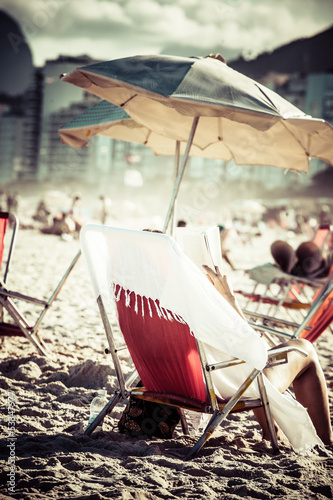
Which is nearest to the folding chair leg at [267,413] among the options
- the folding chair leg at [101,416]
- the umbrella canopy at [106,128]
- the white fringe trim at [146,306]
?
the white fringe trim at [146,306]

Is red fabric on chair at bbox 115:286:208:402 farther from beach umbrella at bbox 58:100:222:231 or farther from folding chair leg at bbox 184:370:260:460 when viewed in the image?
beach umbrella at bbox 58:100:222:231

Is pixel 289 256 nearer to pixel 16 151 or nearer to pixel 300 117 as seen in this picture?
pixel 300 117

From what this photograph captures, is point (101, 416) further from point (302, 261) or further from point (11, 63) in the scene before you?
point (11, 63)

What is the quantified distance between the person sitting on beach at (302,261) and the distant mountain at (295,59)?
8055 centimetres

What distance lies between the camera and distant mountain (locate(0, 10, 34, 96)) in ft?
286

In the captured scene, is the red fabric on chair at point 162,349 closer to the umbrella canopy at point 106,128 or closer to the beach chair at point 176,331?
the beach chair at point 176,331

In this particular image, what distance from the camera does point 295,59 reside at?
3297 inches

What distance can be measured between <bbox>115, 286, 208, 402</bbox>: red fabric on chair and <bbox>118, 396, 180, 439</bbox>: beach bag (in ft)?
0.48

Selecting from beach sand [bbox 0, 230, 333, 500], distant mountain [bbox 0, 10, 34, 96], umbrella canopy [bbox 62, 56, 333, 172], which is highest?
distant mountain [bbox 0, 10, 34, 96]

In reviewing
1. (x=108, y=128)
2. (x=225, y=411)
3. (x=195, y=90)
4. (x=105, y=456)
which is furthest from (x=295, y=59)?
(x=105, y=456)

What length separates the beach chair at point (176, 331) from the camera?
6.05ft

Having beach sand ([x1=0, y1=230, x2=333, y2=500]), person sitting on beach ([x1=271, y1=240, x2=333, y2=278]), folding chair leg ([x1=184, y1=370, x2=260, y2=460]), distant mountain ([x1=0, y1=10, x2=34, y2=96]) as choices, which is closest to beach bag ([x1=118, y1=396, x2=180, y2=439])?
beach sand ([x1=0, y1=230, x2=333, y2=500])

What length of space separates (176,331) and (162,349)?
4.7 inches

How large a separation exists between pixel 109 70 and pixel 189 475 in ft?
6.30
